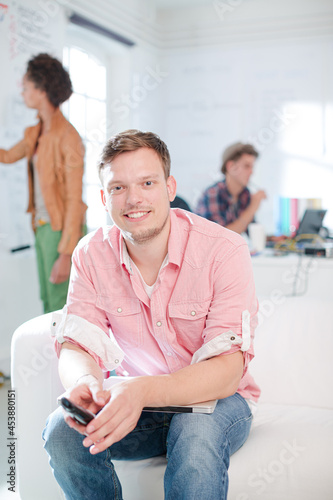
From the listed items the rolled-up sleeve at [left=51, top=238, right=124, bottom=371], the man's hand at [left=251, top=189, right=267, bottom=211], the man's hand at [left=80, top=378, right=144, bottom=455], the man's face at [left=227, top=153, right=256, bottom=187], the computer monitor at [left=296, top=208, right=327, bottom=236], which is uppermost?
the man's face at [left=227, top=153, right=256, bottom=187]

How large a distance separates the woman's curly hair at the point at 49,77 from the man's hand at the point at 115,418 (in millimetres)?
2180

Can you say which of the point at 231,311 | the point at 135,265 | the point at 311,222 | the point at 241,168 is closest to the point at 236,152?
the point at 241,168

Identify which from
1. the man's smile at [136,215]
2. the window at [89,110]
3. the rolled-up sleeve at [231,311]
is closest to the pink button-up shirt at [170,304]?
the rolled-up sleeve at [231,311]

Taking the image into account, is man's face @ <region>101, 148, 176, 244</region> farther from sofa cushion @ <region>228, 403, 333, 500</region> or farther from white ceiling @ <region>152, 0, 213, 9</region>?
white ceiling @ <region>152, 0, 213, 9</region>

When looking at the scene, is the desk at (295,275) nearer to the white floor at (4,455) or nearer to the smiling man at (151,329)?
the white floor at (4,455)

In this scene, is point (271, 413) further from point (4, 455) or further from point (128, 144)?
point (4, 455)

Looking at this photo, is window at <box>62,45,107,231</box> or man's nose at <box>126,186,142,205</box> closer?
man's nose at <box>126,186,142,205</box>

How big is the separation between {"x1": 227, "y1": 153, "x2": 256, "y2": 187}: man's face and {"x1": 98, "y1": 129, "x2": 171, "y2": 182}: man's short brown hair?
2146mm

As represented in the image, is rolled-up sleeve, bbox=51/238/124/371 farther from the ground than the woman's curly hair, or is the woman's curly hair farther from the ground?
the woman's curly hair

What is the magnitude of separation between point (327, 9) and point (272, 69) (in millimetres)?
621

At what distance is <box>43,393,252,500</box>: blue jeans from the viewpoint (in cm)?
107

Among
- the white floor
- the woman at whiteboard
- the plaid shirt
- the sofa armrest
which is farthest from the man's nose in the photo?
the plaid shirt

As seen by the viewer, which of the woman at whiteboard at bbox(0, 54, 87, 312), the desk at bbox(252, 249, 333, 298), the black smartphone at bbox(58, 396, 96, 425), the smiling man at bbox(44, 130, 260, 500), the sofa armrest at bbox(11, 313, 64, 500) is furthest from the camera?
the desk at bbox(252, 249, 333, 298)

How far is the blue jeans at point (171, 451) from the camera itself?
1.07 metres
